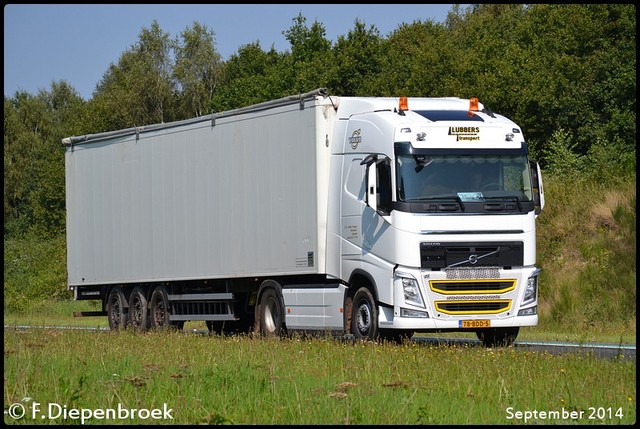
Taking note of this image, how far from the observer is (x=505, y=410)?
11.8 metres

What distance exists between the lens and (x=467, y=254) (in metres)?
20.0

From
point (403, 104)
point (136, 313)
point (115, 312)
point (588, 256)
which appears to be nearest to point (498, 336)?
point (403, 104)

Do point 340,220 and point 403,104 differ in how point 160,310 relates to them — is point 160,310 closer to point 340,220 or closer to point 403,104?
point 340,220

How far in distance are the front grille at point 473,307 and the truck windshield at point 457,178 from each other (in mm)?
1586

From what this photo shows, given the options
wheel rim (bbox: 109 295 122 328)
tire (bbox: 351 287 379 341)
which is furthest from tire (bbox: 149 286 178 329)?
tire (bbox: 351 287 379 341)

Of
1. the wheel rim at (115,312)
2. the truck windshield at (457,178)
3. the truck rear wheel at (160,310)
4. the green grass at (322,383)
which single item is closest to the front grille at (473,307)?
the green grass at (322,383)

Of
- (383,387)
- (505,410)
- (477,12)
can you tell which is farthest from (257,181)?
(477,12)

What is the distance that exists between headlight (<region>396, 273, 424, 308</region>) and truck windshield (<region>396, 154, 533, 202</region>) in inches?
46.3

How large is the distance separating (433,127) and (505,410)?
9.13 m

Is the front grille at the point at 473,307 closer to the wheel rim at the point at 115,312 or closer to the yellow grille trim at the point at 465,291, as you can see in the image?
the yellow grille trim at the point at 465,291

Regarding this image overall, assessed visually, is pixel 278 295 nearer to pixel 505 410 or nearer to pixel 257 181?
pixel 257 181

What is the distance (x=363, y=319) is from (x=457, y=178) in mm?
2762

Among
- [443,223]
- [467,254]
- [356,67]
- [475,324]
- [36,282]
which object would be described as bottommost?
[475,324]

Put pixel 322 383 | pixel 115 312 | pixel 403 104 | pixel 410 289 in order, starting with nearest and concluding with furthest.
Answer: pixel 322 383
pixel 410 289
pixel 403 104
pixel 115 312
